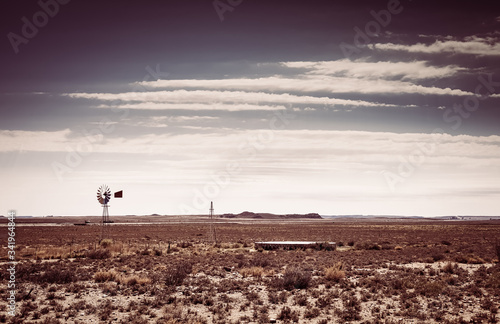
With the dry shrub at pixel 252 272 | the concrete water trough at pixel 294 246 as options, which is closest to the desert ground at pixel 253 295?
the dry shrub at pixel 252 272

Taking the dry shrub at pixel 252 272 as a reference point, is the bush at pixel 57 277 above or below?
above

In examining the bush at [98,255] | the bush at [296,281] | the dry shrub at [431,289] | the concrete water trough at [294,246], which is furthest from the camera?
the concrete water trough at [294,246]

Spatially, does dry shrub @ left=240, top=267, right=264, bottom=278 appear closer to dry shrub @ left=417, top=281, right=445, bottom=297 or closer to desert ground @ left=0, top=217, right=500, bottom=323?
desert ground @ left=0, top=217, right=500, bottom=323

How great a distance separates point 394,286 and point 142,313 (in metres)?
10.0

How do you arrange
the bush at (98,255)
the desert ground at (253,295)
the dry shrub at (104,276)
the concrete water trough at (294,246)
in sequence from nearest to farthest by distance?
the desert ground at (253,295)
the dry shrub at (104,276)
the bush at (98,255)
the concrete water trough at (294,246)

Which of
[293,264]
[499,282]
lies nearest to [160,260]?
[293,264]

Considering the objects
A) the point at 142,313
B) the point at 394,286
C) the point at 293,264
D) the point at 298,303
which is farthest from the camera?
the point at 293,264

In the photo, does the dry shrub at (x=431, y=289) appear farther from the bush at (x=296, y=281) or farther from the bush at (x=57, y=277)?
the bush at (x=57, y=277)

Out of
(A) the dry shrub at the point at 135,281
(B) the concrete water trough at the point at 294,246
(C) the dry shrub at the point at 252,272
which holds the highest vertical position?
(A) the dry shrub at the point at 135,281

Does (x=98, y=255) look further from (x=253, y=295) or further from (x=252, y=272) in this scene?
(x=253, y=295)

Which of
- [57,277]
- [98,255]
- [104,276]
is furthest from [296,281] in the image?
[98,255]

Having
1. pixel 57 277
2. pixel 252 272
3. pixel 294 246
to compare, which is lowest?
pixel 294 246

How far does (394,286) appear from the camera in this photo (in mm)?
16516

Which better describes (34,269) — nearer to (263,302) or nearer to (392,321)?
(263,302)
